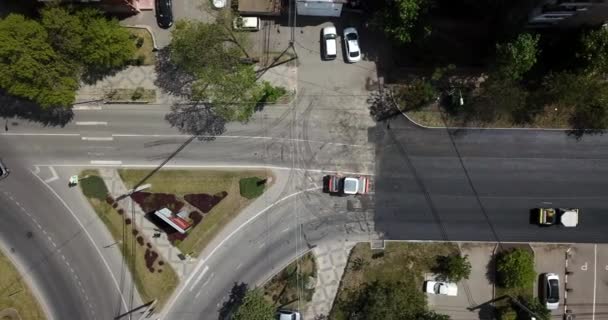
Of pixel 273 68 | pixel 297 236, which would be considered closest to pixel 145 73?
pixel 273 68

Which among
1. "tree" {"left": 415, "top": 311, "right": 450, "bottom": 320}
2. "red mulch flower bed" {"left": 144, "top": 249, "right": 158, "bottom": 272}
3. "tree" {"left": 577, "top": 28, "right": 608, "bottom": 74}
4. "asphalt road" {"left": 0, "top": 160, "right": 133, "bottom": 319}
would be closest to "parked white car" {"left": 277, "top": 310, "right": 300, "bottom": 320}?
"tree" {"left": 415, "top": 311, "right": 450, "bottom": 320}

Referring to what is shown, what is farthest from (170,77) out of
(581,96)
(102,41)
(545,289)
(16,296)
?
(545,289)

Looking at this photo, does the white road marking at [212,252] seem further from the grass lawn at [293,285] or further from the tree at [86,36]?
the tree at [86,36]

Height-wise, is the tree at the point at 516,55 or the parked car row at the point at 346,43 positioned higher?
the parked car row at the point at 346,43

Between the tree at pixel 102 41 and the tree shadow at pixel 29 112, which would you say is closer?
the tree at pixel 102 41

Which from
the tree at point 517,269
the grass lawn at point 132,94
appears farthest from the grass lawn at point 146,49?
the tree at point 517,269

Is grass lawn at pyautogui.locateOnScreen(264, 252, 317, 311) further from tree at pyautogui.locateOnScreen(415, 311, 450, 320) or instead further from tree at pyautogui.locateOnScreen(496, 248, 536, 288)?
tree at pyautogui.locateOnScreen(496, 248, 536, 288)
